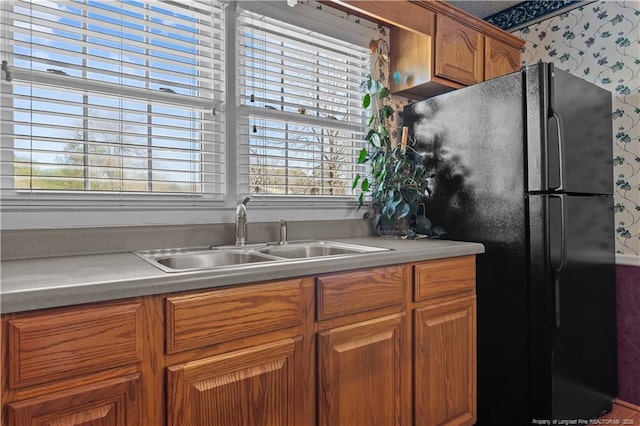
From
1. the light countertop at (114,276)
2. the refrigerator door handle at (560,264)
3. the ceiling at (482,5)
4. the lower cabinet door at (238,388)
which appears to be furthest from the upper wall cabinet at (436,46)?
the lower cabinet door at (238,388)

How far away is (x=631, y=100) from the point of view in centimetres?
227

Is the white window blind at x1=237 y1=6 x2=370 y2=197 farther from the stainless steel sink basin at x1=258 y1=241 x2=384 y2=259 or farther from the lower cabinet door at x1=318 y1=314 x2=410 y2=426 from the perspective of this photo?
the lower cabinet door at x1=318 y1=314 x2=410 y2=426

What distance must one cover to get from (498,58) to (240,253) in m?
2.07

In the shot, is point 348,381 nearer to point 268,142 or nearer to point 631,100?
point 268,142

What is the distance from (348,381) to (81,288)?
890 mm

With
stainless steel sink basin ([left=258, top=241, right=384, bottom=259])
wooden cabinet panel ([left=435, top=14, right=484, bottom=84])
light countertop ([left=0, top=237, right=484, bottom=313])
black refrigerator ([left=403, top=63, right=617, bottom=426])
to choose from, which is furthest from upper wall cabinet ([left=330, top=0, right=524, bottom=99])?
light countertop ([left=0, top=237, right=484, bottom=313])

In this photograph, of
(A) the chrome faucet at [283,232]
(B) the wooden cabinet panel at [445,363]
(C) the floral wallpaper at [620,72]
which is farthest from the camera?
(C) the floral wallpaper at [620,72]

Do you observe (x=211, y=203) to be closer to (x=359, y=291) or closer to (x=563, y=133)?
(x=359, y=291)

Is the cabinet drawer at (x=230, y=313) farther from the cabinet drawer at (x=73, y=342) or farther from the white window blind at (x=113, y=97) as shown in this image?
the white window blind at (x=113, y=97)

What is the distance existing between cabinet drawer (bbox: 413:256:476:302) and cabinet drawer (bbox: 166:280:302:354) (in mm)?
573

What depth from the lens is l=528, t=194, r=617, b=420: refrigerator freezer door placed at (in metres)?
1.67

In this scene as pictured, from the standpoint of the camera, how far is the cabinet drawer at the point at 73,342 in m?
0.83

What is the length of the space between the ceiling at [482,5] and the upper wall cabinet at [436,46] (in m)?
0.41

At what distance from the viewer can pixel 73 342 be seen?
885 millimetres
